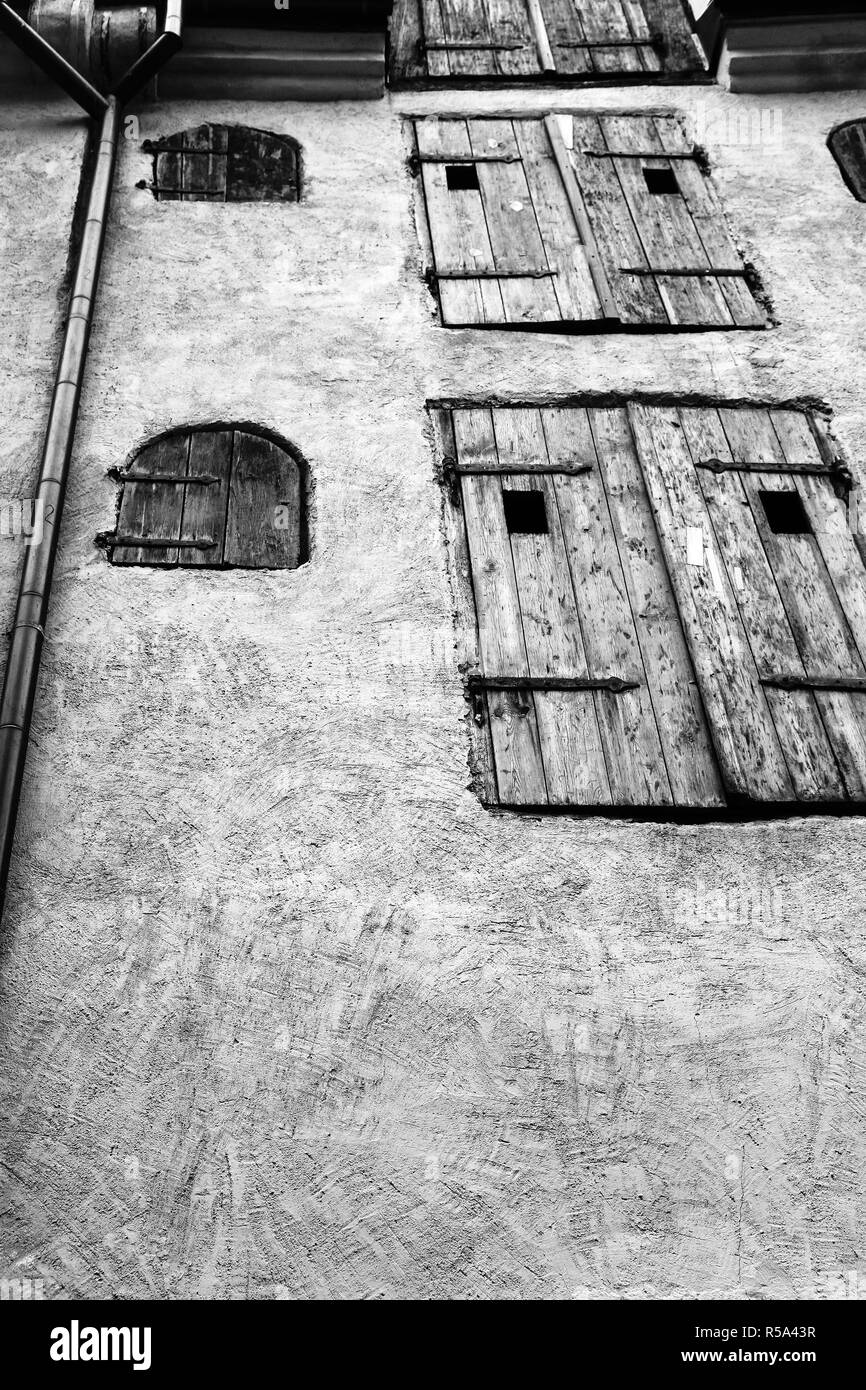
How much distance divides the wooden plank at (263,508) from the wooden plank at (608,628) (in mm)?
1229

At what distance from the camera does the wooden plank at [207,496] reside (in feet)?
18.6

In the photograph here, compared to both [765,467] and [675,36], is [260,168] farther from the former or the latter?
[765,467]

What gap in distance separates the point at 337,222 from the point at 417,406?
61.9 inches

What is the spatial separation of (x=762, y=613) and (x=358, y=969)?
92.6 inches

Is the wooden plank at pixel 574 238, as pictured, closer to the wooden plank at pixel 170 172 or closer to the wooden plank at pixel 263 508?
the wooden plank at pixel 263 508

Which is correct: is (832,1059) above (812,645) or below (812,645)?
below

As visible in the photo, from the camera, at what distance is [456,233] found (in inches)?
280

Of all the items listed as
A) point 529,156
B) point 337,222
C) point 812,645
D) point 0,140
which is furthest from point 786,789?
point 0,140

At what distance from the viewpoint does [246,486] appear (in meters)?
5.93

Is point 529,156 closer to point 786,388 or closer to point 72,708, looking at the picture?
point 786,388

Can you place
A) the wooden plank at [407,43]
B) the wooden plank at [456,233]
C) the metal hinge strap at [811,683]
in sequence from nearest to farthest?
1. the metal hinge strap at [811,683]
2. the wooden plank at [456,233]
3. the wooden plank at [407,43]

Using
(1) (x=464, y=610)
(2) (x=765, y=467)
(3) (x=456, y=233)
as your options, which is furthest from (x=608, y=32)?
(1) (x=464, y=610)

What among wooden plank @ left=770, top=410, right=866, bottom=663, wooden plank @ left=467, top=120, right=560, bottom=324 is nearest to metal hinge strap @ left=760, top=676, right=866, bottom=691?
wooden plank @ left=770, top=410, right=866, bottom=663

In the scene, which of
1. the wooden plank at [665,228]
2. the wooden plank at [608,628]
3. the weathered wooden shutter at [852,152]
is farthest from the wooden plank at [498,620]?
the weathered wooden shutter at [852,152]
